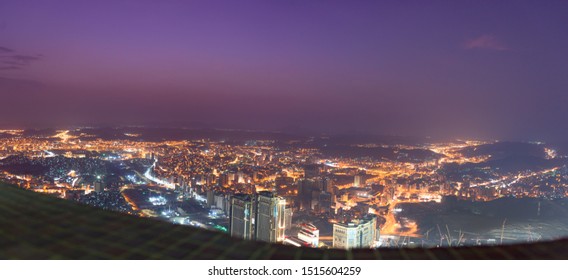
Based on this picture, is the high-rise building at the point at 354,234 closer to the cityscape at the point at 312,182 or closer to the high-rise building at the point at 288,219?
the cityscape at the point at 312,182

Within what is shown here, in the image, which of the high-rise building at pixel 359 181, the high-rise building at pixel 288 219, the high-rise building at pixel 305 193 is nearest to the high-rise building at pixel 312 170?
the high-rise building at pixel 305 193

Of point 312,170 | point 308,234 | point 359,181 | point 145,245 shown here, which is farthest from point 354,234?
point 312,170

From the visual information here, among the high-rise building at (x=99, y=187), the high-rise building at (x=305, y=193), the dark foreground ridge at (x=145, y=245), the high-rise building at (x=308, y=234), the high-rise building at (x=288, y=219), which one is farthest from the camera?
the high-rise building at (x=305, y=193)

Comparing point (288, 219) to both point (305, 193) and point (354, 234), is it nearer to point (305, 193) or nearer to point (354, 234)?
point (354, 234)
